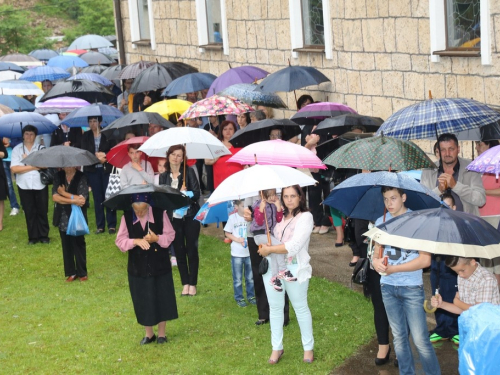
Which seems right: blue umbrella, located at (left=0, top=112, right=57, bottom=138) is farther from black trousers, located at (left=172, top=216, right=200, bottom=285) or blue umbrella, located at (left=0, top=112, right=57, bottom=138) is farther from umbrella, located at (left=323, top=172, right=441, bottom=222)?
umbrella, located at (left=323, top=172, right=441, bottom=222)

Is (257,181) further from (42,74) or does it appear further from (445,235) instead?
(42,74)

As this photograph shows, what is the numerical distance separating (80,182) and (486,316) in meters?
8.41

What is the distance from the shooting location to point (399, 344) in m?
7.28

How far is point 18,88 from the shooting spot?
Answer: 741 inches

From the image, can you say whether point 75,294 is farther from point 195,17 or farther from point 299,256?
point 195,17

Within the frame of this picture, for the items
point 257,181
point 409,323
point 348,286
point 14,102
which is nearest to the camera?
point 409,323

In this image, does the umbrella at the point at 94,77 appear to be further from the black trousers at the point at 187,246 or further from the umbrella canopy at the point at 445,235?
the umbrella canopy at the point at 445,235

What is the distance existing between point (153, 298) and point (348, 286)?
9.14 feet

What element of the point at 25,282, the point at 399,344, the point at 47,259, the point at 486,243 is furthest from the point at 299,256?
the point at 47,259

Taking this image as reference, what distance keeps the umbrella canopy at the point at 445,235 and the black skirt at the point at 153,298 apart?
3114 millimetres

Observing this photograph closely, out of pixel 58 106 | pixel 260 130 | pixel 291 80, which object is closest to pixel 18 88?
pixel 58 106

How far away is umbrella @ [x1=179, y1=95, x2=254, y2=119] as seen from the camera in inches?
512

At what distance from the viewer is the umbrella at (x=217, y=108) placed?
13016mm

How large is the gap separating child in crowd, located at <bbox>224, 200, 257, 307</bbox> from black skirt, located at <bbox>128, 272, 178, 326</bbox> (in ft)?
3.69
